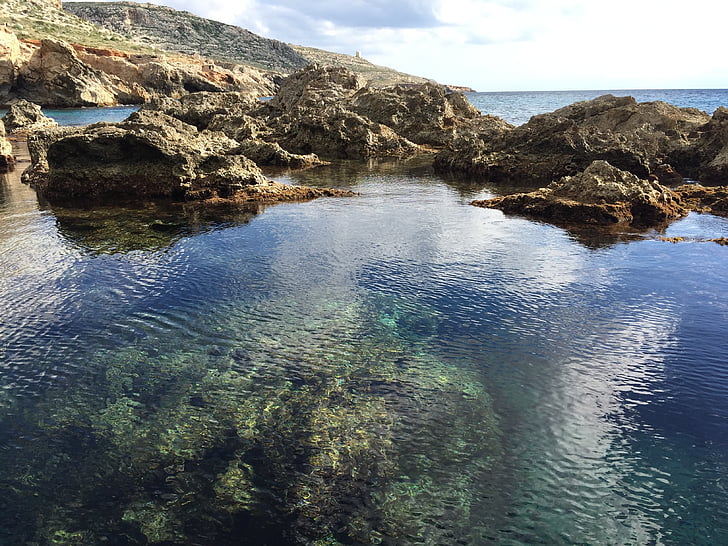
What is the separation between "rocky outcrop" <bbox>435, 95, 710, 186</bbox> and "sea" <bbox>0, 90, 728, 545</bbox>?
15.0 meters

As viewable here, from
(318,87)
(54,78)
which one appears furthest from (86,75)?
(318,87)

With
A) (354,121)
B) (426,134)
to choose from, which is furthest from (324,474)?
(426,134)

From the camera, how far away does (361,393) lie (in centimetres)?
891

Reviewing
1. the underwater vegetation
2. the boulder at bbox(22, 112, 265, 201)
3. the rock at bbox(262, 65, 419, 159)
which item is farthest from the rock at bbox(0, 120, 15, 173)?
the underwater vegetation

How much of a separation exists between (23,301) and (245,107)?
46.6 meters

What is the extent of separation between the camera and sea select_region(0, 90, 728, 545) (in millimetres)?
6309

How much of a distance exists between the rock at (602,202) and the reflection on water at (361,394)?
3.92 metres

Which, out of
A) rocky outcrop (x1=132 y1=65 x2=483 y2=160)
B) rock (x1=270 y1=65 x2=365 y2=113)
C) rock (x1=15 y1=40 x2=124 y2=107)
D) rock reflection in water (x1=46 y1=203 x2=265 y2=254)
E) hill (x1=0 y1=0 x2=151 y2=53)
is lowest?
rock reflection in water (x1=46 y1=203 x2=265 y2=254)

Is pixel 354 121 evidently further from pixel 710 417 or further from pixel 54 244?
pixel 710 417

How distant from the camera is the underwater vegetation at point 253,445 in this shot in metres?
6.14

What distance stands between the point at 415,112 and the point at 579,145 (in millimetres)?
25415

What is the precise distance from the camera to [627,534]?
240 inches

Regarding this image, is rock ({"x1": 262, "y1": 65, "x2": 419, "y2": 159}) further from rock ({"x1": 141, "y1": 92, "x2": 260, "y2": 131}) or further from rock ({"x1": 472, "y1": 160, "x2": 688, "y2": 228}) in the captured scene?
rock ({"x1": 472, "y1": 160, "x2": 688, "y2": 228})

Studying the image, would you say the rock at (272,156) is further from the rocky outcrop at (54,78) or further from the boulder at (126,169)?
the rocky outcrop at (54,78)
